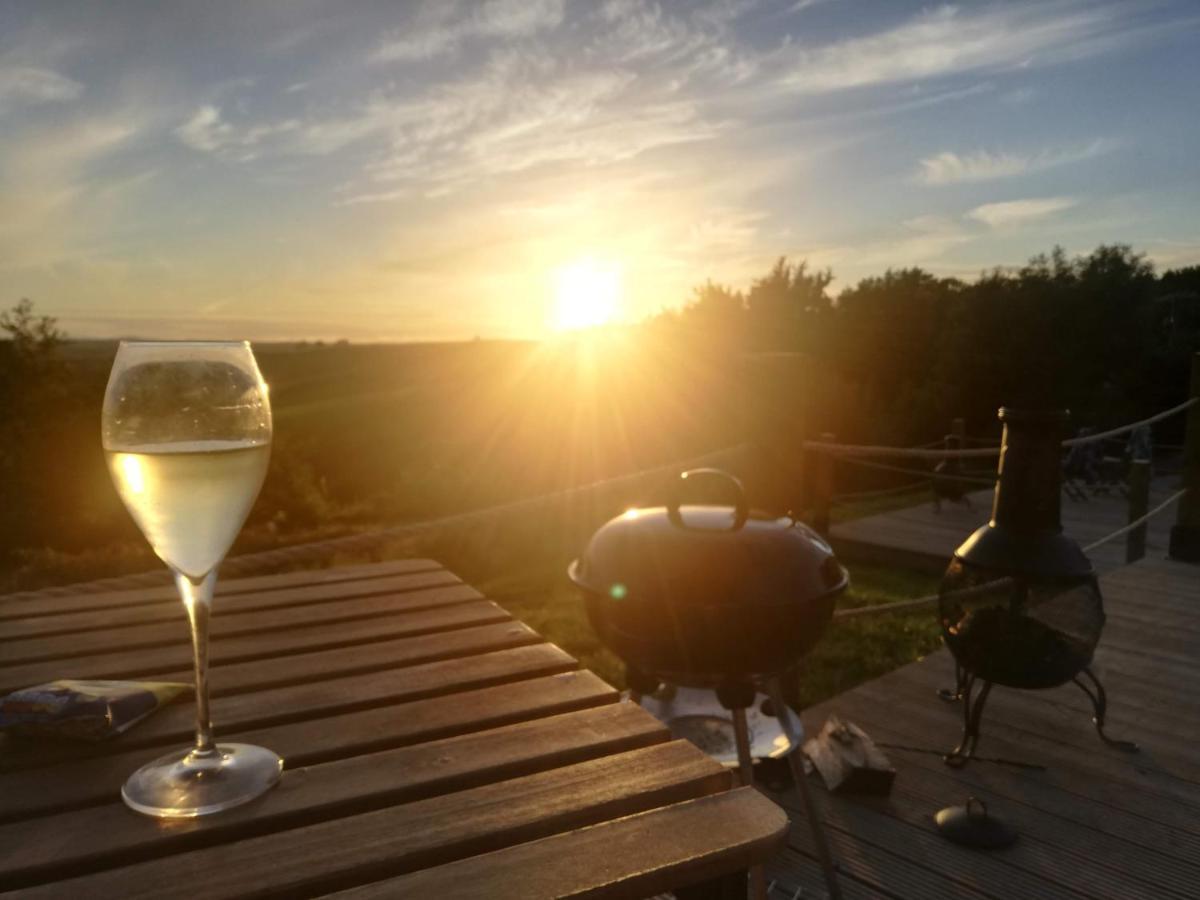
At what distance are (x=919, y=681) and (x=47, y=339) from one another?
20710 mm

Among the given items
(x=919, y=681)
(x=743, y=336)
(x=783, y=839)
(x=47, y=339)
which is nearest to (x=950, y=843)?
(x=919, y=681)

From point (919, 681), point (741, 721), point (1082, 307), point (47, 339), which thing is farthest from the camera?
point (1082, 307)

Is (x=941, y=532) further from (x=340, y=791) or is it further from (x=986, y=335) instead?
(x=986, y=335)

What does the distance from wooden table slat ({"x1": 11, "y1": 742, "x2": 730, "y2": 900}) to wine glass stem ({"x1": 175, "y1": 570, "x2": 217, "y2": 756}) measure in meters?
0.16

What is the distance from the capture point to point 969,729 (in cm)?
Result: 310

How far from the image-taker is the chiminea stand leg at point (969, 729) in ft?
10.1

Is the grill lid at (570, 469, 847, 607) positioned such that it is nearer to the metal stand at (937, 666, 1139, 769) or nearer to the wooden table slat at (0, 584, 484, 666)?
the wooden table slat at (0, 584, 484, 666)

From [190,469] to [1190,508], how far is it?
279 inches

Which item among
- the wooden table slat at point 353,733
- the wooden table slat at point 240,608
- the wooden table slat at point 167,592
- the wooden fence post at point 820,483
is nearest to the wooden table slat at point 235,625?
the wooden table slat at point 240,608

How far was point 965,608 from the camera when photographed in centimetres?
291

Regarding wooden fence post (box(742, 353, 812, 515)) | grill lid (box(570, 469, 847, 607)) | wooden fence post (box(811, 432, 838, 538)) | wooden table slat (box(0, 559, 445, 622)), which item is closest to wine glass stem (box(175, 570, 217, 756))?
wooden table slat (box(0, 559, 445, 622))

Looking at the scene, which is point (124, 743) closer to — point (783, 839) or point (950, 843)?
point (783, 839)

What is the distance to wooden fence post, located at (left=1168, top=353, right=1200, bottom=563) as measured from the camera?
19.3ft

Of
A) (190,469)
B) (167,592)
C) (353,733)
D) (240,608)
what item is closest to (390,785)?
(353,733)
